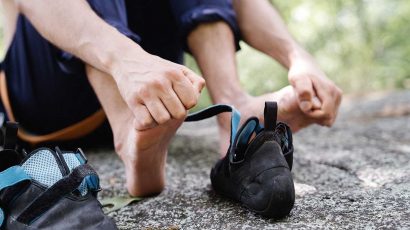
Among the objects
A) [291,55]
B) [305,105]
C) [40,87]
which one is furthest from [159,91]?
[40,87]

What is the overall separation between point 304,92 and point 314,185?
0.22 metres

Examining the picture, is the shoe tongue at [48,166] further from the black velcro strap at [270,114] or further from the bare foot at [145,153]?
the black velcro strap at [270,114]

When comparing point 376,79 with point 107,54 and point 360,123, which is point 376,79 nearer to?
point 360,123

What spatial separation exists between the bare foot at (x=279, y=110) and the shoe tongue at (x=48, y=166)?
424 millimetres

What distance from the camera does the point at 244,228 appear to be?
2.33ft

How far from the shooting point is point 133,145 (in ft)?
2.75

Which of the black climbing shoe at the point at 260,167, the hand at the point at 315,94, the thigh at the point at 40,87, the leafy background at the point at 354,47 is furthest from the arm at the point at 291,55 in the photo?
the leafy background at the point at 354,47

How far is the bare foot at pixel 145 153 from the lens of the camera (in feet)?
2.66

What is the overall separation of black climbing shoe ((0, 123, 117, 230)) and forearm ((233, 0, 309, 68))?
57 cm

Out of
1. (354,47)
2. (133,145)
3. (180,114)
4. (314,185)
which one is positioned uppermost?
(180,114)

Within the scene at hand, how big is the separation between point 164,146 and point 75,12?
0.94 ft

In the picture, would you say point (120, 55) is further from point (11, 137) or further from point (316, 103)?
point (316, 103)

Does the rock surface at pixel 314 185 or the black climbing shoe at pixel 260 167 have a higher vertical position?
the black climbing shoe at pixel 260 167

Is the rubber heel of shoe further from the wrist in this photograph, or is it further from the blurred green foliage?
the blurred green foliage
